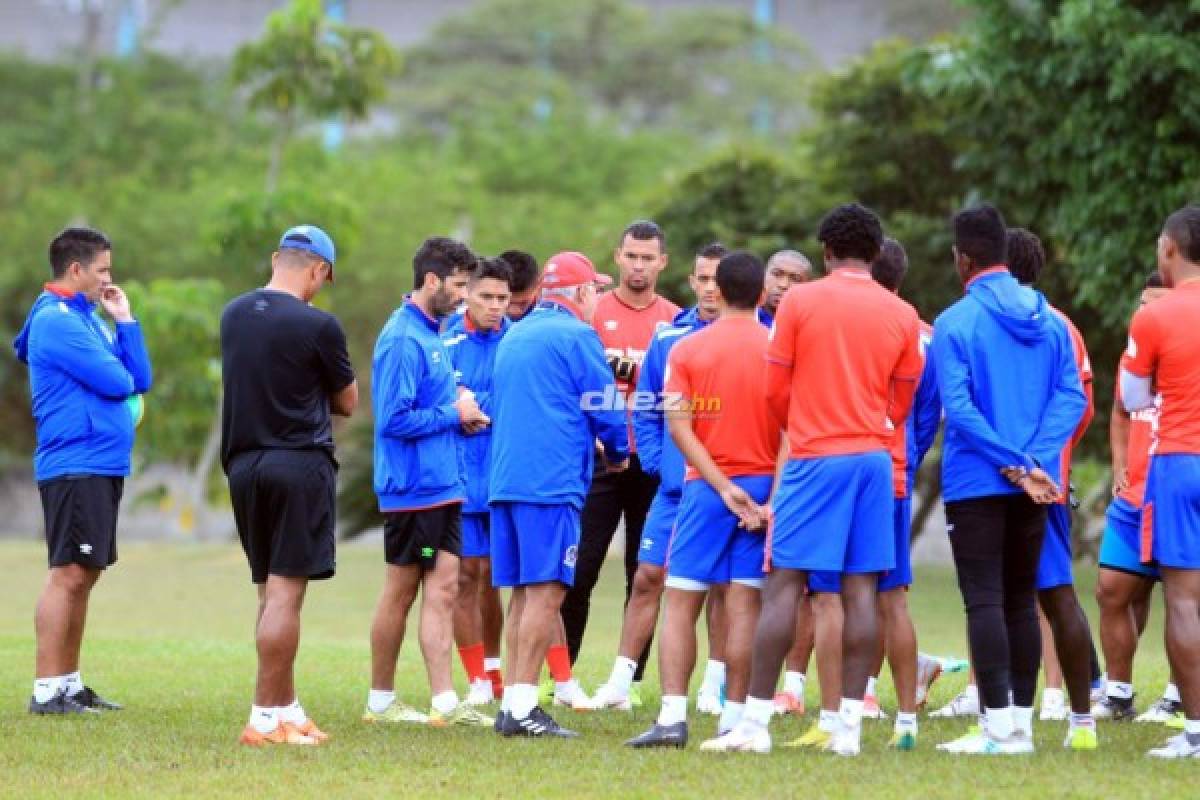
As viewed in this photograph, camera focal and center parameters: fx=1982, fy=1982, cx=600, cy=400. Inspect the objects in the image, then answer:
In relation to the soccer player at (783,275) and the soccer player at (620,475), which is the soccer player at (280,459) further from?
the soccer player at (783,275)

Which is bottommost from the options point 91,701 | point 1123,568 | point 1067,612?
point 91,701

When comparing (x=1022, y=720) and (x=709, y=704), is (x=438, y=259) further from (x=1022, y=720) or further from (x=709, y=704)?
(x=1022, y=720)

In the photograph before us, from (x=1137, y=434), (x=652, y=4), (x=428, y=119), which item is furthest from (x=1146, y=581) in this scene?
(x=652, y=4)

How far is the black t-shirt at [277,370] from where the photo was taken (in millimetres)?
9922

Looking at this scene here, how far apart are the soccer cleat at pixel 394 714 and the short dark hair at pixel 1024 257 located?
4.02m

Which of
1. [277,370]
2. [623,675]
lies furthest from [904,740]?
[277,370]

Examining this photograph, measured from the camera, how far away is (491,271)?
11594 millimetres

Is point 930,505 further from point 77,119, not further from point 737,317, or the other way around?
point 77,119

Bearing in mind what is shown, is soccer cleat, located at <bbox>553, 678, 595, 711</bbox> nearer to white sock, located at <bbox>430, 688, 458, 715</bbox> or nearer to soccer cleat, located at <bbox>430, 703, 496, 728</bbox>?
soccer cleat, located at <bbox>430, 703, 496, 728</bbox>

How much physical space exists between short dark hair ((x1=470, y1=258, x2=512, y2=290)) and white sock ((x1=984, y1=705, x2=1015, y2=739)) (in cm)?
398

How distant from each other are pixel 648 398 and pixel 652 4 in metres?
57.8

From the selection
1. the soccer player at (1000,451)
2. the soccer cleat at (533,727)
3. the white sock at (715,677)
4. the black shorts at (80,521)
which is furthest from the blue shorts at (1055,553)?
the black shorts at (80,521)

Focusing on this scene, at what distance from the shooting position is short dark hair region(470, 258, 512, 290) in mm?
11547

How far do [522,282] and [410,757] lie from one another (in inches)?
144
